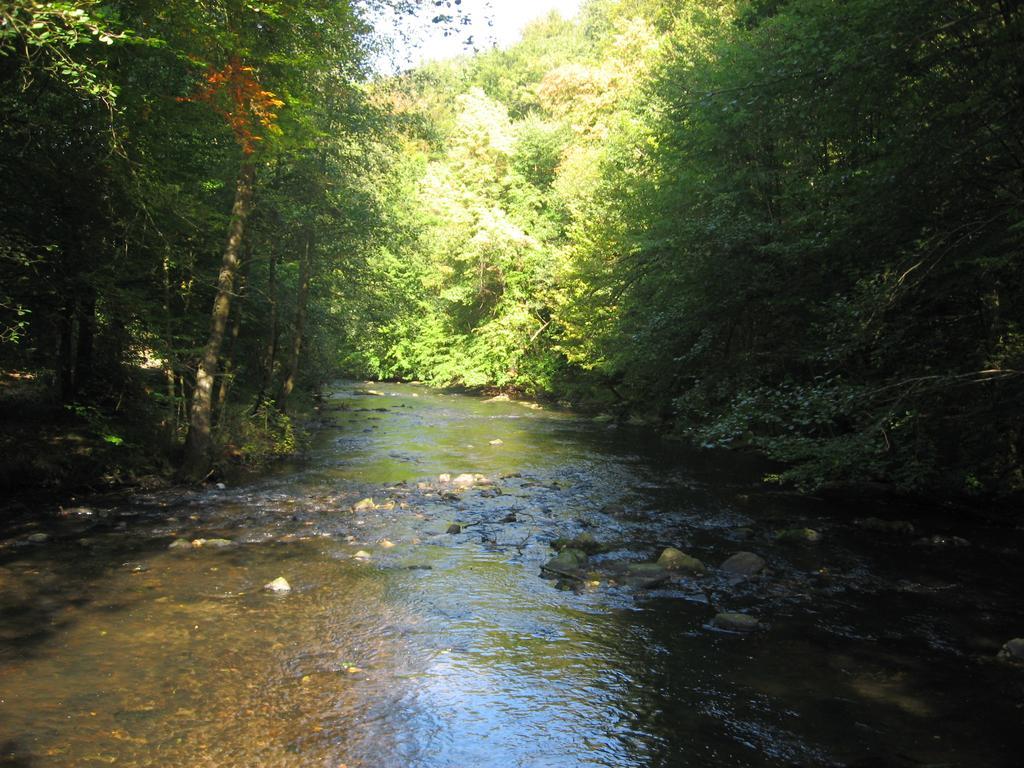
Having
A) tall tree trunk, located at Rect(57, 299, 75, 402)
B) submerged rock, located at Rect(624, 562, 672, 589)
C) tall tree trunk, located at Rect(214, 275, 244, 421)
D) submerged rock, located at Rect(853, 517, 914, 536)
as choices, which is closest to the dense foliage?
submerged rock, located at Rect(853, 517, 914, 536)

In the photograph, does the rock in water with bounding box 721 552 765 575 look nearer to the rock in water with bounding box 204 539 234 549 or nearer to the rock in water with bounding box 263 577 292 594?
the rock in water with bounding box 263 577 292 594

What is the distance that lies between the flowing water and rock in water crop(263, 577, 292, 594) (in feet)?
0.40

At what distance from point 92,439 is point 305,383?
12491 mm

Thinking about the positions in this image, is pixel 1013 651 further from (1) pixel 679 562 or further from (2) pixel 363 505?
(2) pixel 363 505

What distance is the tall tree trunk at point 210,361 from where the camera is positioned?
12117 mm

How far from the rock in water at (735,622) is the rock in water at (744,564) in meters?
1.46

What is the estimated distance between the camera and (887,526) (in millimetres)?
10336

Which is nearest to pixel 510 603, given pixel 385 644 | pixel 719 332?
pixel 385 644

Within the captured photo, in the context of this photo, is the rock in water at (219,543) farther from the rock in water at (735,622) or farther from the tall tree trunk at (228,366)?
the rock in water at (735,622)

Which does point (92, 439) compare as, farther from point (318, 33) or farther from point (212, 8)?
point (318, 33)

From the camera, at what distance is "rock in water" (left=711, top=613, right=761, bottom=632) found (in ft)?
22.0

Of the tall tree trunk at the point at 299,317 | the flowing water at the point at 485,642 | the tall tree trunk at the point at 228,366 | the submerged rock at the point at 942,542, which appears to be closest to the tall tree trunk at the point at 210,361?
the tall tree trunk at the point at 228,366

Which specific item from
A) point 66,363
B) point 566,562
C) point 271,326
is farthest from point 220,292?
point 566,562

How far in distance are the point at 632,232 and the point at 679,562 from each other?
48.4 feet
